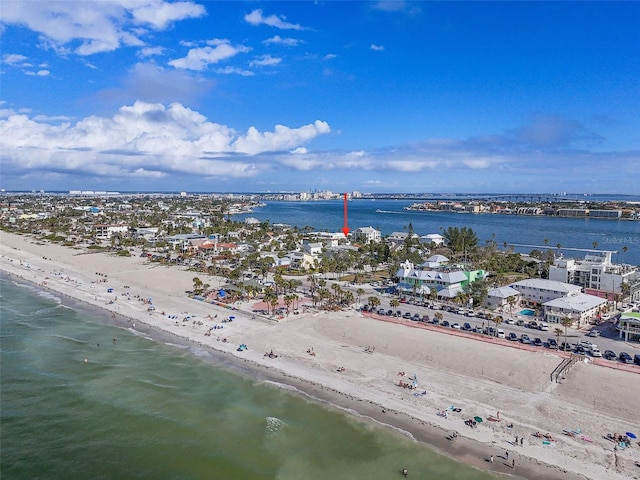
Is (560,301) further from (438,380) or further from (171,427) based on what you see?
(171,427)

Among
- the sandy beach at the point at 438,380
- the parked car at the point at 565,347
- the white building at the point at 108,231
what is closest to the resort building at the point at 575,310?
the parked car at the point at 565,347

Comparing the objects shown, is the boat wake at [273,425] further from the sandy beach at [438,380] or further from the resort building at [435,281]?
the resort building at [435,281]

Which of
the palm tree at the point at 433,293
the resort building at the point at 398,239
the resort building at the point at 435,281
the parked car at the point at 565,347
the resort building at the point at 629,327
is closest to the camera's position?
the parked car at the point at 565,347

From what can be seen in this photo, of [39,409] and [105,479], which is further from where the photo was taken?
[39,409]

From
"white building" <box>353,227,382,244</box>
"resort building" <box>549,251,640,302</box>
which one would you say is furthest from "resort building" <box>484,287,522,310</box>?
"white building" <box>353,227,382,244</box>

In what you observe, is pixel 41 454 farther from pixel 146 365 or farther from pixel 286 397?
pixel 286 397

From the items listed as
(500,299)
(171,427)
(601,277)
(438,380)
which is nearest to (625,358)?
(438,380)

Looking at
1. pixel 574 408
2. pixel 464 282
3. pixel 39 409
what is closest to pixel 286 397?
pixel 39 409
